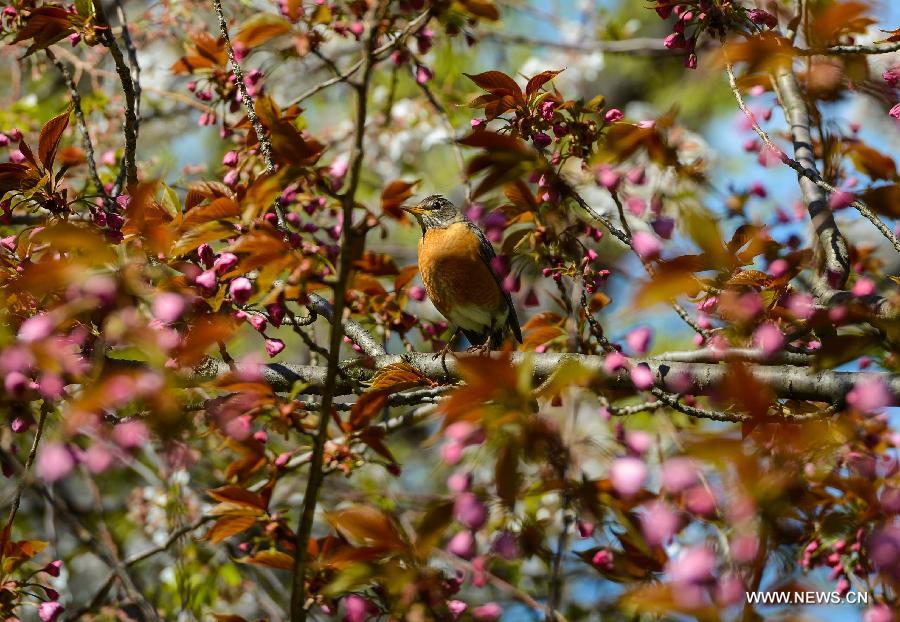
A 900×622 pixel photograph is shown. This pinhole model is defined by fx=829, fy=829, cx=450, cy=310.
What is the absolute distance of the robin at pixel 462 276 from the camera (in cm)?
346

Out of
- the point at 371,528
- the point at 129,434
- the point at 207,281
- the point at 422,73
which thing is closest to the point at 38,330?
the point at 129,434

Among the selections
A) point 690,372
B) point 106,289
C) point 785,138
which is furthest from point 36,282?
point 785,138

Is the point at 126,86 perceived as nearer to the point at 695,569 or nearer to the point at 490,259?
the point at 490,259

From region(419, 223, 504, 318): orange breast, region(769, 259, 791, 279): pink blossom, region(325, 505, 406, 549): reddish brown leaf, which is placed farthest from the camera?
region(419, 223, 504, 318): orange breast

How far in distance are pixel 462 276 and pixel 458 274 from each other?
0.06 ft

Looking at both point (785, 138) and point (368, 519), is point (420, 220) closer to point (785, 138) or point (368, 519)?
point (785, 138)

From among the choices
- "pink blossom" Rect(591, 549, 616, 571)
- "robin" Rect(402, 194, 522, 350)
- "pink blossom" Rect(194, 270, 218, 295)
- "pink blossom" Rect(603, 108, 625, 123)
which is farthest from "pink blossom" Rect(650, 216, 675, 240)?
"robin" Rect(402, 194, 522, 350)

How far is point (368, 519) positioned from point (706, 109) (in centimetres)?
892

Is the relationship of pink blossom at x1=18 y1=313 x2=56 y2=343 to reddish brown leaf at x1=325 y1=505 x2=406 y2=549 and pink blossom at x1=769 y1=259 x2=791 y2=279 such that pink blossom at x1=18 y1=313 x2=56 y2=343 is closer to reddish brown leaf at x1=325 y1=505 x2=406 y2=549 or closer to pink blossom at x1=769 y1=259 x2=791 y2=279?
reddish brown leaf at x1=325 y1=505 x2=406 y2=549

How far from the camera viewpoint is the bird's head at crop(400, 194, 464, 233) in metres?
3.70

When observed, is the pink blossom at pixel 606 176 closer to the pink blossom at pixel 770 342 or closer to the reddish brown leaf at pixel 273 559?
the pink blossom at pixel 770 342

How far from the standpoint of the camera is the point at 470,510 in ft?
4.07

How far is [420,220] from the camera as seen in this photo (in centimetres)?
376

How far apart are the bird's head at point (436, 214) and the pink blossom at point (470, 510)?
248cm
